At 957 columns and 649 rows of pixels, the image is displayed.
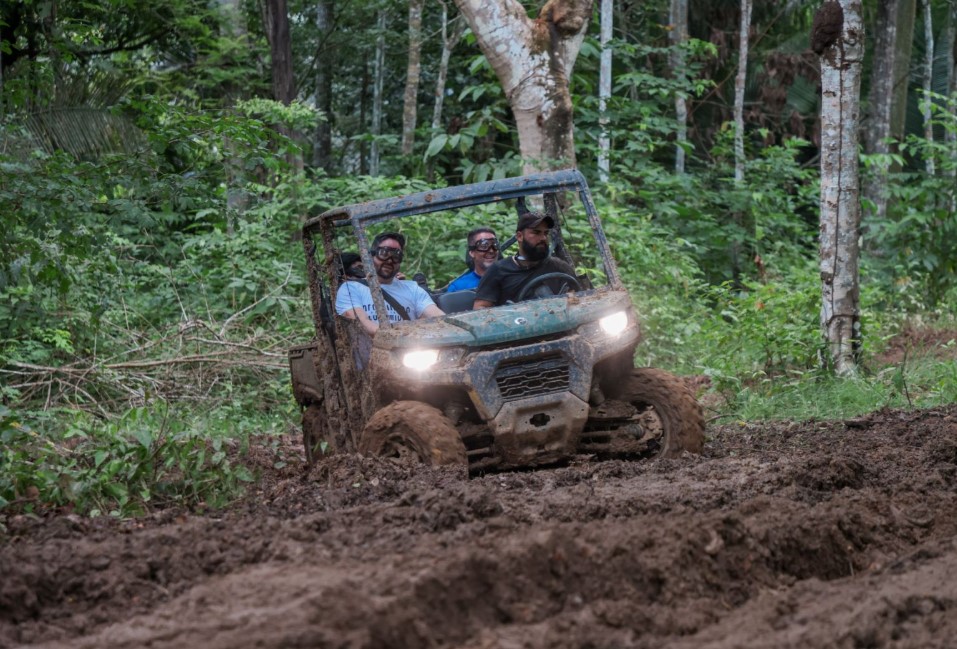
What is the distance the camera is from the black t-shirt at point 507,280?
8.10 m

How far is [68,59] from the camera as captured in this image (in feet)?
29.5

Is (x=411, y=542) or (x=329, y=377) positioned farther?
(x=329, y=377)

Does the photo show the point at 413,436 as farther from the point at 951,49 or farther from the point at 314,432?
the point at 951,49

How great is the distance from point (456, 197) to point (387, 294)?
0.77 meters

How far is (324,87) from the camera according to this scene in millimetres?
25641

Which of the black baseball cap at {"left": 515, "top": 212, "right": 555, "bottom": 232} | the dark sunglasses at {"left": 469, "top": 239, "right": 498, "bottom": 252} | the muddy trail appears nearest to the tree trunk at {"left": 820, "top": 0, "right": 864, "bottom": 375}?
the dark sunglasses at {"left": 469, "top": 239, "right": 498, "bottom": 252}

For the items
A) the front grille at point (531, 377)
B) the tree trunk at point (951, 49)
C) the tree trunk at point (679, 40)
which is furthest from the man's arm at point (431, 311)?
the tree trunk at point (951, 49)

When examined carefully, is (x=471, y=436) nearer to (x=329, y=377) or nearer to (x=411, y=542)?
(x=329, y=377)

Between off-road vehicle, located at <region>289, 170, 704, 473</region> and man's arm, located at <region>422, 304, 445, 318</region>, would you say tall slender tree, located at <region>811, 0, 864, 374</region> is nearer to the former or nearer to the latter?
off-road vehicle, located at <region>289, 170, 704, 473</region>

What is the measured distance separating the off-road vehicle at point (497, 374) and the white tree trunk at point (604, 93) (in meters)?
8.34

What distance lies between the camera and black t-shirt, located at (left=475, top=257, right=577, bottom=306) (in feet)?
26.6

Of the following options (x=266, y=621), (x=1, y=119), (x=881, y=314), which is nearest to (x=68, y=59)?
(x=1, y=119)

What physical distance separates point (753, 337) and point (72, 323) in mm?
6218

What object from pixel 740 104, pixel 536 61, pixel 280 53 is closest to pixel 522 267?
pixel 536 61
